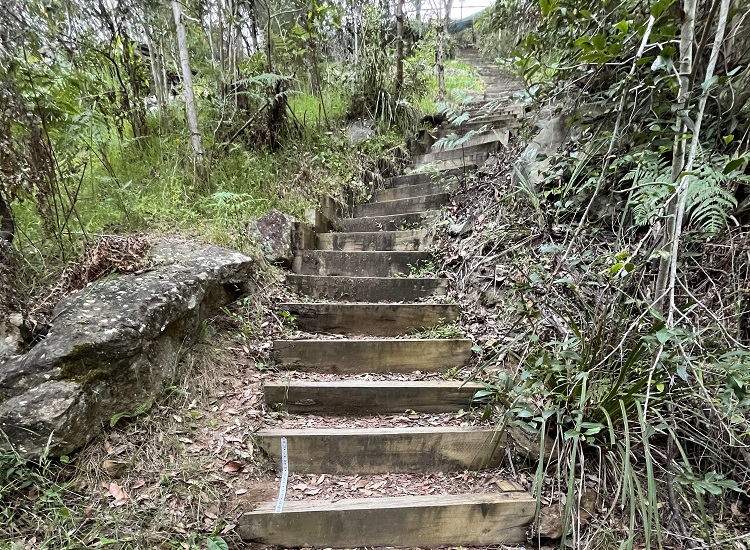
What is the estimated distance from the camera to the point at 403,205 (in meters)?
4.16

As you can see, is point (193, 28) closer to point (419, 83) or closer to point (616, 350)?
point (419, 83)

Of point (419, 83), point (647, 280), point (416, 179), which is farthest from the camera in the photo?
point (419, 83)

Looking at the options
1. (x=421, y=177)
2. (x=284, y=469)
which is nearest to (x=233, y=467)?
(x=284, y=469)

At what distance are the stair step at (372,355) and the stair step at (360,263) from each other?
1020mm

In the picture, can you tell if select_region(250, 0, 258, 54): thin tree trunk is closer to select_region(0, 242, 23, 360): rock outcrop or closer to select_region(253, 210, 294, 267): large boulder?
select_region(253, 210, 294, 267): large boulder

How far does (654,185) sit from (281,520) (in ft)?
7.74

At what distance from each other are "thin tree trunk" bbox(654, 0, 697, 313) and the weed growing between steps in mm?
88

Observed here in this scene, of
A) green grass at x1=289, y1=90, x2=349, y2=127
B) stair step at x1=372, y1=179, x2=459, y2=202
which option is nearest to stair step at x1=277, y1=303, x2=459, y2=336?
stair step at x1=372, y1=179, x2=459, y2=202

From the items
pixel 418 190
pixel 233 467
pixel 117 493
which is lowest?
pixel 233 467

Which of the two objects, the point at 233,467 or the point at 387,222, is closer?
the point at 233,467

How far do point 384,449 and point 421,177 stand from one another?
3.49 m

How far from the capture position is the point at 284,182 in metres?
3.90

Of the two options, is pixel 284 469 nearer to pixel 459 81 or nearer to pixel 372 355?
pixel 372 355

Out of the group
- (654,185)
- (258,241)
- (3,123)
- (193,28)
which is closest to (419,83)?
(193,28)
